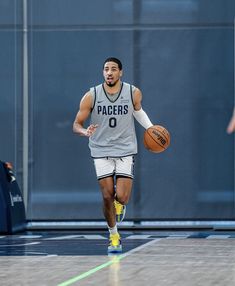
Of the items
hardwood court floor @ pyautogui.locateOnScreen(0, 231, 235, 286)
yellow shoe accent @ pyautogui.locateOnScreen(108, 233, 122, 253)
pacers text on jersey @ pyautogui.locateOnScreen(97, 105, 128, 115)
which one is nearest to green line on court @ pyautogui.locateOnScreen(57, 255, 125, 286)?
hardwood court floor @ pyautogui.locateOnScreen(0, 231, 235, 286)

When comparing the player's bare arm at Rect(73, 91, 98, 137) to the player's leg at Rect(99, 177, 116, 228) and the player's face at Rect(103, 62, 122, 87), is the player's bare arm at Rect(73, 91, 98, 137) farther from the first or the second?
the player's leg at Rect(99, 177, 116, 228)

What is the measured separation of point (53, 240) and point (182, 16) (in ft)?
15.8

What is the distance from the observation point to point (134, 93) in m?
11.3

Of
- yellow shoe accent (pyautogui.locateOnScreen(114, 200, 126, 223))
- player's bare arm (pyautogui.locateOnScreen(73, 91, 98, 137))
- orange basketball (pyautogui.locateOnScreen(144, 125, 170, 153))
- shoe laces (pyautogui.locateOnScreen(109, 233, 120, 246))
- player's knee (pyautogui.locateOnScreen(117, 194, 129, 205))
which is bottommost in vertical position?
shoe laces (pyautogui.locateOnScreen(109, 233, 120, 246))

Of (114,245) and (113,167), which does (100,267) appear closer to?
(114,245)

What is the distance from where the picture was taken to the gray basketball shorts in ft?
36.7

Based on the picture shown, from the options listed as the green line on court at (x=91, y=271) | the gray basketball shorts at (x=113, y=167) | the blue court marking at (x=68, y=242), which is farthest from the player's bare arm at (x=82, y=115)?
the green line on court at (x=91, y=271)

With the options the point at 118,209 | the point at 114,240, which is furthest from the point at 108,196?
the point at 114,240

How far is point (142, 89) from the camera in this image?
53.4 feet

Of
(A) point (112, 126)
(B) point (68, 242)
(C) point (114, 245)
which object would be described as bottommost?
(B) point (68, 242)

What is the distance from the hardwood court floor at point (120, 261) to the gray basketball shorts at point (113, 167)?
2.70 ft

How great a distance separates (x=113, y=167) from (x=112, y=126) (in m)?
0.44

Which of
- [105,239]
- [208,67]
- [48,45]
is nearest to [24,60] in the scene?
[48,45]

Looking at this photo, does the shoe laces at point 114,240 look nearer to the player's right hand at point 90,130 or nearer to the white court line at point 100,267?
the white court line at point 100,267
